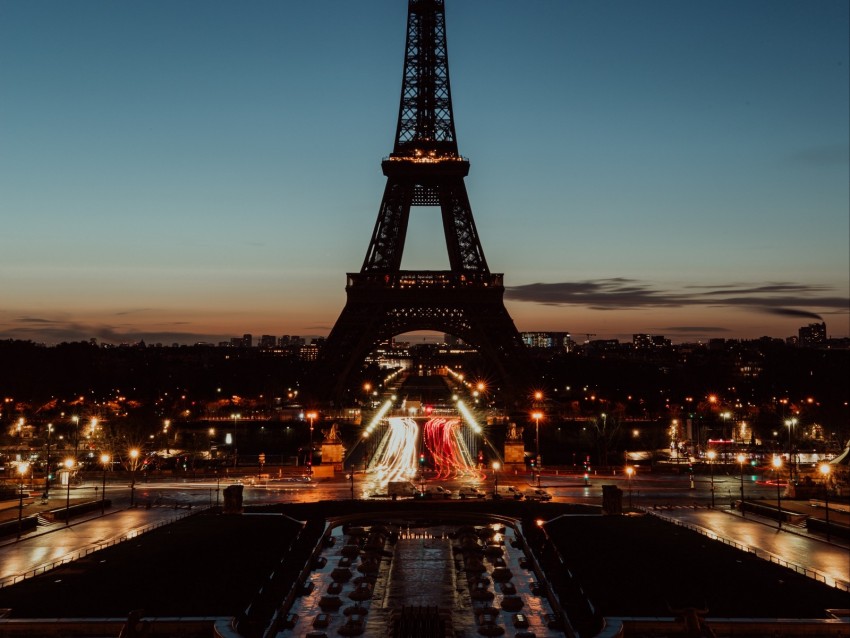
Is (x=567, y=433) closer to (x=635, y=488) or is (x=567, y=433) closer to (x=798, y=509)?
(x=635, y=488)

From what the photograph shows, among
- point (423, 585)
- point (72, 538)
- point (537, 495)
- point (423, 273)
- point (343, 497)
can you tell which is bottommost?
point (423, 585)

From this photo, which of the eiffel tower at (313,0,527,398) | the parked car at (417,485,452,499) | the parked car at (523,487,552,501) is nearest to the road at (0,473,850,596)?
the parked car at (523,487,552,501)

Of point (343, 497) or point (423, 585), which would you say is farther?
point (343, 497)

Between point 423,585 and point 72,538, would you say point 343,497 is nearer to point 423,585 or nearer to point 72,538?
point 72,538

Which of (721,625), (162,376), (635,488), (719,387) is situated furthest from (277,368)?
(721,625)

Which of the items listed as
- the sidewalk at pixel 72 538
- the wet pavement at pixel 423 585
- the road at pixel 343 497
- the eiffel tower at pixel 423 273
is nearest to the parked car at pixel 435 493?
the road at pixel 343 497

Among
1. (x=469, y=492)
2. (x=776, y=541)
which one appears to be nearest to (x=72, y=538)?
(x=469, y=492)

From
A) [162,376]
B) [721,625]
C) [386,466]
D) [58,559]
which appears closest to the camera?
[721,625]

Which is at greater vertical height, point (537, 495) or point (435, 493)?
point (435, 493)

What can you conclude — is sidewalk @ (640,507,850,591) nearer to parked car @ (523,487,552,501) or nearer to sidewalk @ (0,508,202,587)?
parked car @ (523,487,552,501)

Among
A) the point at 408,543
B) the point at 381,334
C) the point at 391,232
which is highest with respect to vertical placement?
the point at 391,232
